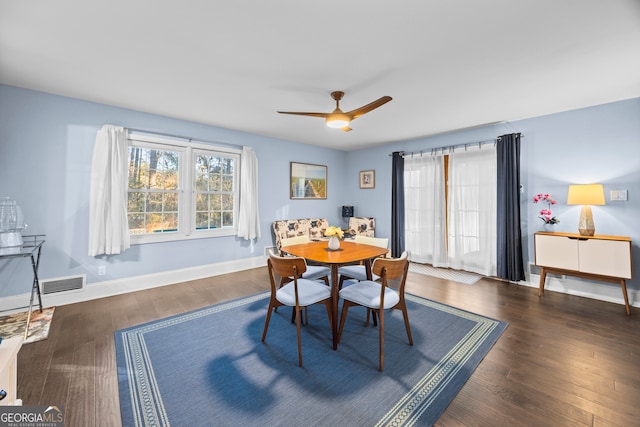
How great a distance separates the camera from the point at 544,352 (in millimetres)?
2203

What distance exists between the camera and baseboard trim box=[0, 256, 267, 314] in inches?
116

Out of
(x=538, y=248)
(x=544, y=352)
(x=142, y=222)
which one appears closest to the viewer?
(x=544, y=352)

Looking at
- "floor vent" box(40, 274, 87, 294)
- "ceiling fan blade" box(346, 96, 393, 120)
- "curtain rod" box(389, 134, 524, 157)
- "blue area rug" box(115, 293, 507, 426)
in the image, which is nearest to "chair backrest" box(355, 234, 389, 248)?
"blue area rug" box(115, 293, 507, 426)

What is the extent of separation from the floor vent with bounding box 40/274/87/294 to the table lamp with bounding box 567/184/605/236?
21.0ft

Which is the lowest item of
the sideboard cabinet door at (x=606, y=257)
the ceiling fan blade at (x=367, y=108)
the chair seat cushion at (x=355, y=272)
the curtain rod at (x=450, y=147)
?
the chair seat cushion at (x=355, y=272)

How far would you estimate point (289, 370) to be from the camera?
77.6 inches

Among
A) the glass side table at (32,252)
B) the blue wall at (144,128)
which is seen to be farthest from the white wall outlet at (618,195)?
the glass side table at (32,252)

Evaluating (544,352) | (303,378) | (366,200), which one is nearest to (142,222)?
(303,378)

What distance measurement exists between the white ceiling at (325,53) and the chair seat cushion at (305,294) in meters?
2.11

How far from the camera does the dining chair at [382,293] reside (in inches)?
77.9

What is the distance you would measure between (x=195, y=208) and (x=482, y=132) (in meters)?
5.03

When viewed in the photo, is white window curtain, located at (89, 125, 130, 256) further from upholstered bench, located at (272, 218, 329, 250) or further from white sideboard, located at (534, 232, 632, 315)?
white sideboard, located at (534, 232, 632, 315)

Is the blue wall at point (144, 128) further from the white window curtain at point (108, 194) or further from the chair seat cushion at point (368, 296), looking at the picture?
the chair seat cushion at point (368, 296)

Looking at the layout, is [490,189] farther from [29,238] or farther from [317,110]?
[29,238]
